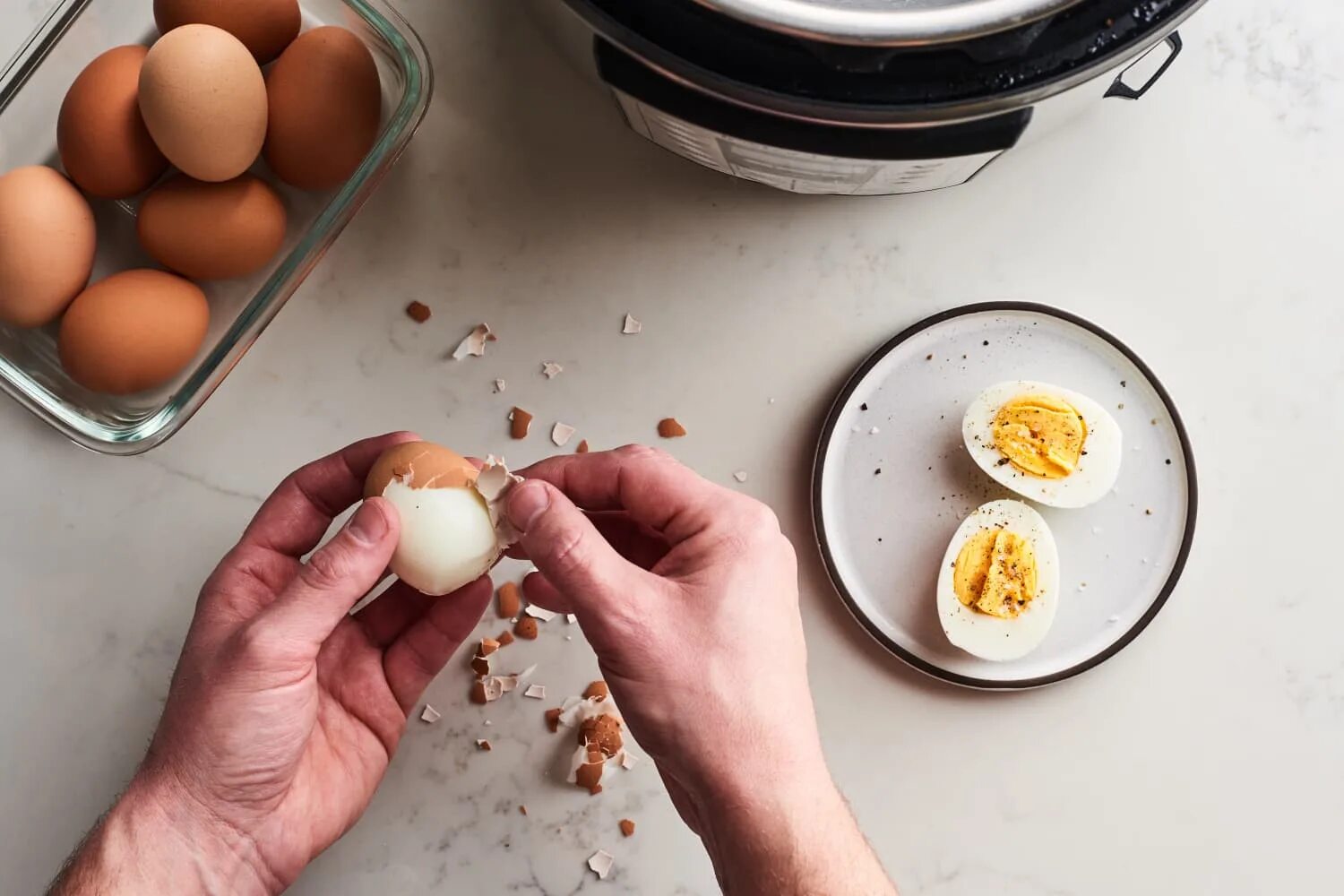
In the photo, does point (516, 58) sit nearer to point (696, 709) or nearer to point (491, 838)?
point (696, 709)

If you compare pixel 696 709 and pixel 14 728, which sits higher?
pixel 696 709

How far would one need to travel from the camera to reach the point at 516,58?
1049 millimetres

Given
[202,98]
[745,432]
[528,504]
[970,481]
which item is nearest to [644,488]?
[528,504]

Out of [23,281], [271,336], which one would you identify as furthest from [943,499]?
[23,281]

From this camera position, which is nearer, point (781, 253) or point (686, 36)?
point (686, 36)

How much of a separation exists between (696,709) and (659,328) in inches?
17.2

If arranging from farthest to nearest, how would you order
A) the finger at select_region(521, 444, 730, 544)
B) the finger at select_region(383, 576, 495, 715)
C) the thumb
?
the finger at select_region(383, 576, 495, 715), the finger at select_region(521, 444, 730, 544), the thumb

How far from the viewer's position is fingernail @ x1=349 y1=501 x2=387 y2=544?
74 centimetres

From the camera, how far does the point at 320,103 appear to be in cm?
89

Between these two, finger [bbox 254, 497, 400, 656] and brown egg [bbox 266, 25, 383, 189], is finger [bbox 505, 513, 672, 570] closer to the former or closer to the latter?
finger [bbox 254, 497, 400, 656]

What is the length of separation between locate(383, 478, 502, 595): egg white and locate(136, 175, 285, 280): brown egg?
0.29 metres

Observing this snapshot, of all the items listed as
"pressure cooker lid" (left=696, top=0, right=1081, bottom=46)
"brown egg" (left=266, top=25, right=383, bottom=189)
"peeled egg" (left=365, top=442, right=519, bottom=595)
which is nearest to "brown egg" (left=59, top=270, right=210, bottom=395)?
"brown egg" (left=266, top=25, right=383, bottom=189)

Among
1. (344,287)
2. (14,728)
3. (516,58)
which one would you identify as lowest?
(14,728)

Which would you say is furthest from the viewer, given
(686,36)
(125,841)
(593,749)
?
(593,749)
